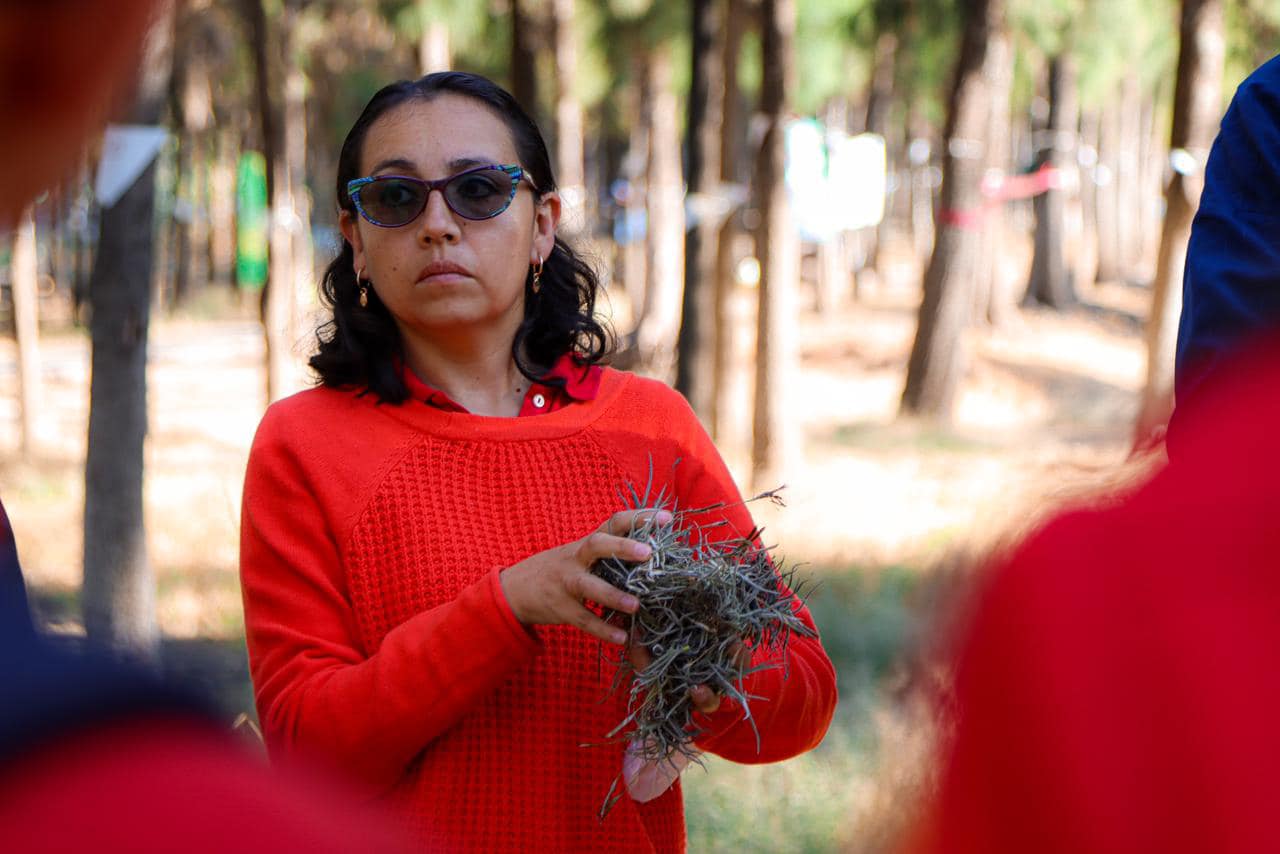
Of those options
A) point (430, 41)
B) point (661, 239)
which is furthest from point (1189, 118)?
point (430, 41)

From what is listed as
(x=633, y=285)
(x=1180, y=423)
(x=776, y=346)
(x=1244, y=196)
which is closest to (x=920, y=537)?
(x=776, y=346)

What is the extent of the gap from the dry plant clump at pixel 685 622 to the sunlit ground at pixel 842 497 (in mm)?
241

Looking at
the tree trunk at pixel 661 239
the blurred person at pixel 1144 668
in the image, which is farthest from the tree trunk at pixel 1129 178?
the blurred person at pixel 1144 668

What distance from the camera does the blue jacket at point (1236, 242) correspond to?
97 centimetres

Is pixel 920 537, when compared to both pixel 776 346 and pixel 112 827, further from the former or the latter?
pixel 112 827

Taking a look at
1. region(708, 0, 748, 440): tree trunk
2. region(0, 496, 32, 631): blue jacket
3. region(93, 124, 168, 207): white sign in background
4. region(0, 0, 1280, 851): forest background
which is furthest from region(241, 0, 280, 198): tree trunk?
region(0, 496, 32, 631): blue jacket

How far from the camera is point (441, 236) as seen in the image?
2203mm

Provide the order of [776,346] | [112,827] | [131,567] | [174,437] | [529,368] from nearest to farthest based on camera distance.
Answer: [112,827]
[529,368]
[131,567]
[776,346]
[174,437]

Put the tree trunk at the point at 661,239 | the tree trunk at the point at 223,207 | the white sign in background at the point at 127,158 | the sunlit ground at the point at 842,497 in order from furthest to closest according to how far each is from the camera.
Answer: the tree trunk at the point at 223,207 < the tree trunk at the point at 661,239 < the white sign in background at the point at 127,158 < the sunlit ground at the point at 842,497

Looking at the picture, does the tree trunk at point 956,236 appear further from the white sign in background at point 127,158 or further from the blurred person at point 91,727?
the blurred person at point 91,727

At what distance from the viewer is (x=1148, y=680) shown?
636 millimetres

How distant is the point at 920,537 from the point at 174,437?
7.96 m

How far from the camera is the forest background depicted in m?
5.10

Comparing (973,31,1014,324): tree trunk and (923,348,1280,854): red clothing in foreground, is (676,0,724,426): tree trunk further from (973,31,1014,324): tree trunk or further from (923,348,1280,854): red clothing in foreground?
(923,348,1280,854): red clothing in foreground
